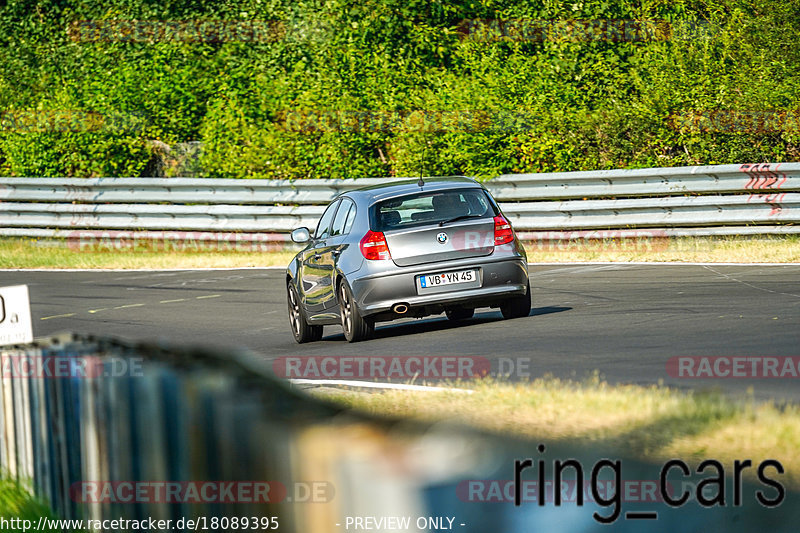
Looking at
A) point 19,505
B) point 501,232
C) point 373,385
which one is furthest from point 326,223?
point 19,505

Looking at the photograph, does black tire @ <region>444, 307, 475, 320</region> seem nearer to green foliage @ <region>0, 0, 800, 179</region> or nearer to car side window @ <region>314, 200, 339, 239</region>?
car side window @ <region>314, 200, 339, 239</region>

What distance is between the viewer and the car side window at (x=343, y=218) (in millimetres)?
12117

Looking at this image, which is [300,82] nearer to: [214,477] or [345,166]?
[345,166]

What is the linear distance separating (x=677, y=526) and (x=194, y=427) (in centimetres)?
159

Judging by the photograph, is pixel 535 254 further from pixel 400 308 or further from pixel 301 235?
pixel 400 308

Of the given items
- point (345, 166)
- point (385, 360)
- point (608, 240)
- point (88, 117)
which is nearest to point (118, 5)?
point (88, 117)

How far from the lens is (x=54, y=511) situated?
17.1 ft

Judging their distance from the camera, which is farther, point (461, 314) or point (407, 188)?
point (461, 314)

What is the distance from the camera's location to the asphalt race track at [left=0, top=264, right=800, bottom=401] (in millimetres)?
9094

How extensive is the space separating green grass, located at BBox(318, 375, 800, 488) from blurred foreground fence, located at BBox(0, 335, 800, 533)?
0.19m

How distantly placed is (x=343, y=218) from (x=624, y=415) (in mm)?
6759

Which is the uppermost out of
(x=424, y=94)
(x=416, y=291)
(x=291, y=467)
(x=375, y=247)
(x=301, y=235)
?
(x=424, y=94)

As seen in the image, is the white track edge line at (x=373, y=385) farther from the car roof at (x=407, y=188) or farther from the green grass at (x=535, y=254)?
the green grass at (x=535, y=254)

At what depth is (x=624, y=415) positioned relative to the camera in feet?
19.4
